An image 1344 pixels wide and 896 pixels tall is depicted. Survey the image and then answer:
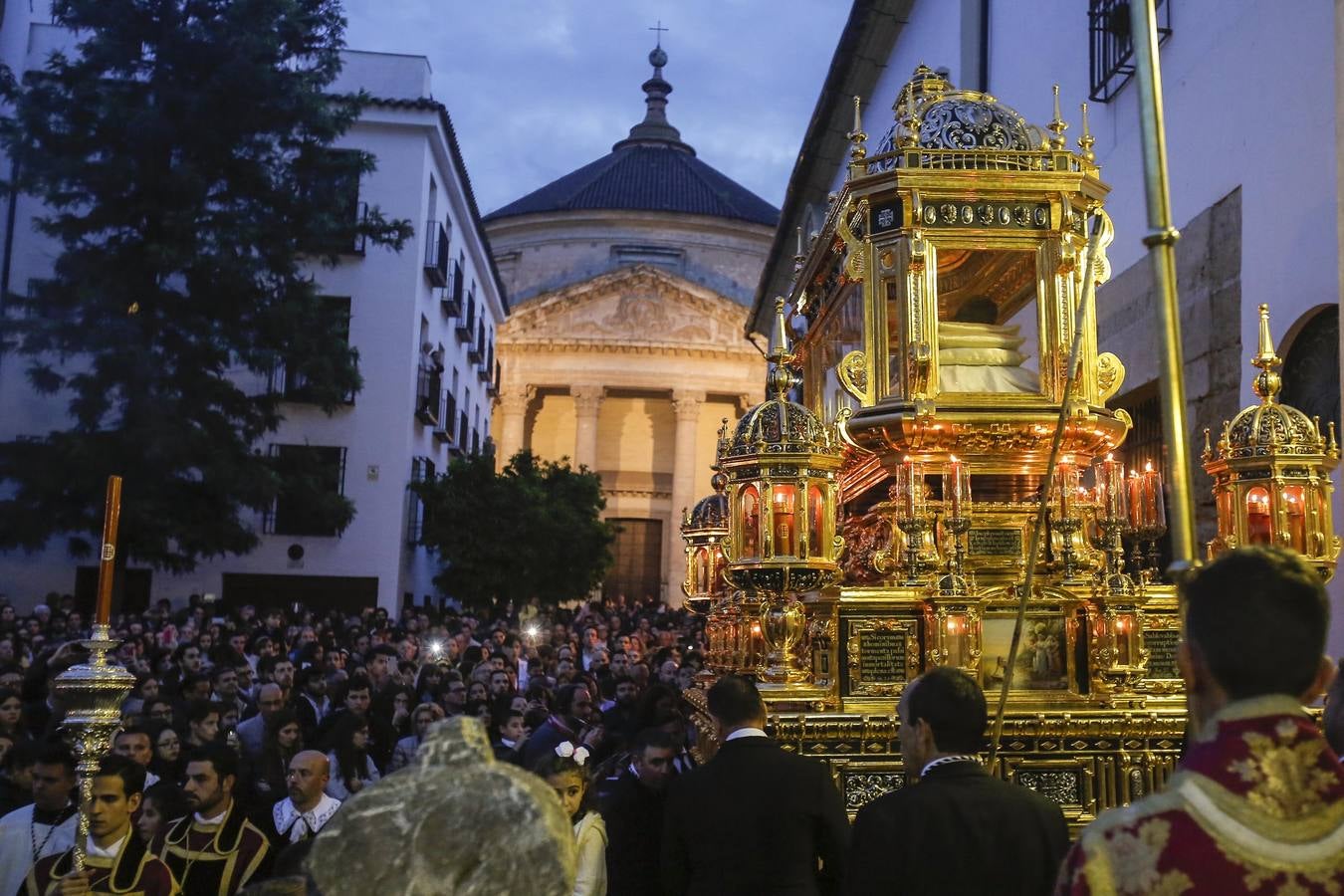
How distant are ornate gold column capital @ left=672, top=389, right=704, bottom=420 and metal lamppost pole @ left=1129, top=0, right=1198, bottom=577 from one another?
46147mm

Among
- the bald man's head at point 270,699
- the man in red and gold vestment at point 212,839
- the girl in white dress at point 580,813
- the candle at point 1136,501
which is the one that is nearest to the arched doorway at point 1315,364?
the candle at point 1136,501

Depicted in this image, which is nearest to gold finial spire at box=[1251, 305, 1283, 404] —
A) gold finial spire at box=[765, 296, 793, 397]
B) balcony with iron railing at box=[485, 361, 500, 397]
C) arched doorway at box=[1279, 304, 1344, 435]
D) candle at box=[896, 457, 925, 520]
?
arched doorway at box=[1279, 304, 1344, 435]

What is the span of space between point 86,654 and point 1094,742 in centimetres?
746

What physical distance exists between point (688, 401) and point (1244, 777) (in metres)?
46.6

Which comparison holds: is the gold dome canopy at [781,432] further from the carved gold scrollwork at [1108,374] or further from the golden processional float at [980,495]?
the carved gold scrollwork at [1108,374]

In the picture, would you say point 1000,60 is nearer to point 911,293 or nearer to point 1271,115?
point 1271,115

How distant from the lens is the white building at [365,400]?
86.4 feet

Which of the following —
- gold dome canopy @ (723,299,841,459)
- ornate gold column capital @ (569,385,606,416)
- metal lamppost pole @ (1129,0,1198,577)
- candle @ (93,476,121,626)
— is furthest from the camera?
ornate gold column capital @ (569,385,606,416)

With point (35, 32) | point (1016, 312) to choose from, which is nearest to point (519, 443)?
point (35, 32)

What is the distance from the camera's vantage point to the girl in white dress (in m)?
5.03

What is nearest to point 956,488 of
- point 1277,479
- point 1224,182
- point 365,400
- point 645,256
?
point 1277,479

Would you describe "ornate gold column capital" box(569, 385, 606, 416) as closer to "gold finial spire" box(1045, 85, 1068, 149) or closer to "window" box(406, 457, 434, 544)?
"window" box(406, 457, 434, 544)

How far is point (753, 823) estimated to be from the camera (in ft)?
15.2

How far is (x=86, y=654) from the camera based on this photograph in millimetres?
9945
